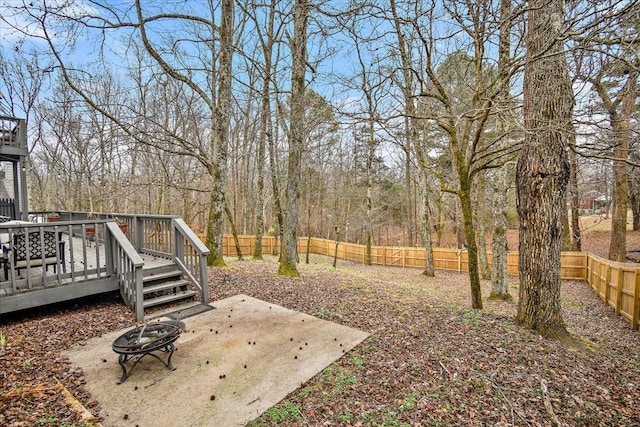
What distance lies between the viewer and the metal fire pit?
3043mm

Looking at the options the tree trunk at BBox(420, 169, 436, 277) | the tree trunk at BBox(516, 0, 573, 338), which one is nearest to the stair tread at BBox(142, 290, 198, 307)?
the tree trunk at BBox(516, 0, 573, 338)

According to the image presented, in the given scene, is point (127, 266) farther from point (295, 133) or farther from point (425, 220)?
point (425, 220)

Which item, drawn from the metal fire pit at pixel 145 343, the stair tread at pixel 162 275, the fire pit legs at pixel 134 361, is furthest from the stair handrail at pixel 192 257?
the fire pit legs at pixel 134 361

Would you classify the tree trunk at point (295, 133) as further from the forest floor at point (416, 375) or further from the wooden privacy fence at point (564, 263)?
the wooden privacy fence at point (564, 263)

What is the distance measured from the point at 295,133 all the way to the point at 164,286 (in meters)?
4.59

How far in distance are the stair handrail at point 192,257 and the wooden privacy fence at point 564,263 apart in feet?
28.1

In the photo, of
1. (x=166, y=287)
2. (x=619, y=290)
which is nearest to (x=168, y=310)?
(x=166, y=287)

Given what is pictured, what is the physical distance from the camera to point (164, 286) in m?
5.07

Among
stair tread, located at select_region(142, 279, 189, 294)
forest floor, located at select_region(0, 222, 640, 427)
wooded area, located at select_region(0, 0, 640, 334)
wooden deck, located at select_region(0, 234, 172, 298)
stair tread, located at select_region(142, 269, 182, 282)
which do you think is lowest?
forest floor, located at select_region(0, 222, 640, 427)

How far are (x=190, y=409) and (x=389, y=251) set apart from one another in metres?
16.7

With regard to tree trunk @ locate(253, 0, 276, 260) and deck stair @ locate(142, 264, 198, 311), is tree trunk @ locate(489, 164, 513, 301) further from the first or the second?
deck stair @ locate(142, 264, 198, 311)

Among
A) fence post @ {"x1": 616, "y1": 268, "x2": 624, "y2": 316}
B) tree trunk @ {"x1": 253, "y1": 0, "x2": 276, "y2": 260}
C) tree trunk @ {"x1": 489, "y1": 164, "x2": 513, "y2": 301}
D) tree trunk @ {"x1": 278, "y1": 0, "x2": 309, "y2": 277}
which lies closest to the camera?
fence post @ {"x1": 616, "y1": 268, "x2": 624, "y2": 316}

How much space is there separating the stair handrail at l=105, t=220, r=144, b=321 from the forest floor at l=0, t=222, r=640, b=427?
253 mm

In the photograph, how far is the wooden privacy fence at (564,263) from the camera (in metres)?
6.69
